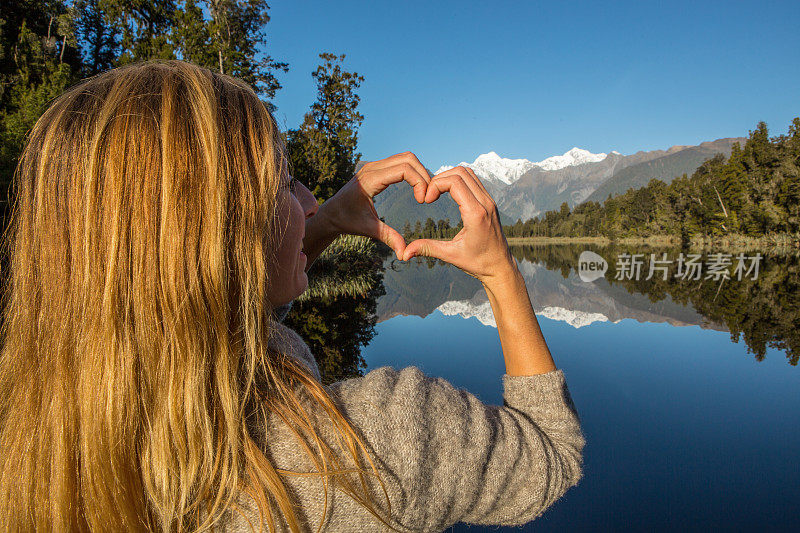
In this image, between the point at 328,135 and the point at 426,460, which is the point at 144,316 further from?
the point at 328,135

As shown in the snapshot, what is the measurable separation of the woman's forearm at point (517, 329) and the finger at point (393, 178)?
0.27 m

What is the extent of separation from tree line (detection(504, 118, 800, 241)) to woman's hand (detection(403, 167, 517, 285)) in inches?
1317

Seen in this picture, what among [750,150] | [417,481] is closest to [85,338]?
[417,481]

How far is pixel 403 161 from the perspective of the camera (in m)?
1.04

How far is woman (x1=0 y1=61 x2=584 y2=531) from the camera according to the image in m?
0.66

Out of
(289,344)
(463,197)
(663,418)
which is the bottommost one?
(663,418)

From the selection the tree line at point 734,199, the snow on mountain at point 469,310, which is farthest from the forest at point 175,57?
the tree line at point 734,199

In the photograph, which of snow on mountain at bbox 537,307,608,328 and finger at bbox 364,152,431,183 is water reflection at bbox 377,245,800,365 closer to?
snow on mountain at bbox 537,307,608,328

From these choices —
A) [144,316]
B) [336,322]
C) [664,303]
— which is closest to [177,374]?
[144,316]

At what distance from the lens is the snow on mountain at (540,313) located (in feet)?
18.6

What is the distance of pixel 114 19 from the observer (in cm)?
1950

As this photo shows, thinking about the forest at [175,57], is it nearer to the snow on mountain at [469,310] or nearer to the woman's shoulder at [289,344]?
the snow on mountain at [469,310]

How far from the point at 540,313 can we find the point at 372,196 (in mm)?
5687

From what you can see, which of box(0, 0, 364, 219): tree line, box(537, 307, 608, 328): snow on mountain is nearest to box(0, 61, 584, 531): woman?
box(537, 307, 608, 328): snow on mountain
